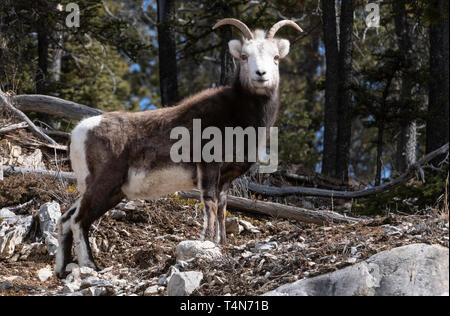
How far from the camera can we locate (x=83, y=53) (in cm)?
1906

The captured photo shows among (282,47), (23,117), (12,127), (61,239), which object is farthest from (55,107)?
(282,47)

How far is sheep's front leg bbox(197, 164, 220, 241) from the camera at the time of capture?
7.53 metres

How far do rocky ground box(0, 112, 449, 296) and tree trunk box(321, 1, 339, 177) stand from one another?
18.0ft

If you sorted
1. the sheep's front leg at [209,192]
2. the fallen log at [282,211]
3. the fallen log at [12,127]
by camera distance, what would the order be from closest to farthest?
the sheep's front leg at [209,192], the fallen log at [282,211], the fallen log at [12,127]

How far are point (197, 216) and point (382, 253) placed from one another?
4.16 metres

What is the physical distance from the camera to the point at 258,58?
780 centimetres

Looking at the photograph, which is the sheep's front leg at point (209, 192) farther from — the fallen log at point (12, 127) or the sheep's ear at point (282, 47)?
the fallen log at point (12, 127)

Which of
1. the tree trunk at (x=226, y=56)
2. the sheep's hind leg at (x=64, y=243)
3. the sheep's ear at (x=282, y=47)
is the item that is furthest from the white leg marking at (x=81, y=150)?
the tree trunk at (x=226, y=56)

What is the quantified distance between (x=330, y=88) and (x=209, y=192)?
26.2ft

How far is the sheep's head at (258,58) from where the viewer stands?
25.3ft

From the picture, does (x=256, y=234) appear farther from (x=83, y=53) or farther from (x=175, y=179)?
(x=83, y=53)

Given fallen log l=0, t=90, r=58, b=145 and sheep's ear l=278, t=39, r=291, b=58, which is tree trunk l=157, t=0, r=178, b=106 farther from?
sheep's ear l=278, t=39, r=291, b=58

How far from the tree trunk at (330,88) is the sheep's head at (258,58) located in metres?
6.61

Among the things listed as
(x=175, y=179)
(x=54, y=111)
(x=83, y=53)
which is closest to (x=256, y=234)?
(x=175, y=179)
